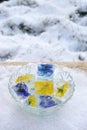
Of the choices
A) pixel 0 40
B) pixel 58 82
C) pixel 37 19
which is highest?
pixel 37 19

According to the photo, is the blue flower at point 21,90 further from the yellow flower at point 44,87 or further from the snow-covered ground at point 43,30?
the snow-covered ground at point 43,30

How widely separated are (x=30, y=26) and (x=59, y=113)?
1.17m

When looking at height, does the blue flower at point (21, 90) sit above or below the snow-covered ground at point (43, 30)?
below

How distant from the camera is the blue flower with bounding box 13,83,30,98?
36.9 inches

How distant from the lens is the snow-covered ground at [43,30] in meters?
1.80

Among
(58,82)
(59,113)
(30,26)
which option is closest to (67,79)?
(58,82)

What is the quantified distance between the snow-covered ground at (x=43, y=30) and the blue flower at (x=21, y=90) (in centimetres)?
80

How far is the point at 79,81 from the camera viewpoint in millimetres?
1054

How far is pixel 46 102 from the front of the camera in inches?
35.5

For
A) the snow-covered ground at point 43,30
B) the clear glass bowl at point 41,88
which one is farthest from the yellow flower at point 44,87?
the snow-covered ground at point 43,30

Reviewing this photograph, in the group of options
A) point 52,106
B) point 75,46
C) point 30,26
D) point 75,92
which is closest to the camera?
point 52,106

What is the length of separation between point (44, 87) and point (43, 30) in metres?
1.10

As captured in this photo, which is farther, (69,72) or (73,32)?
(73,32)

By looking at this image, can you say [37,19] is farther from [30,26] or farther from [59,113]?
[59,113]
